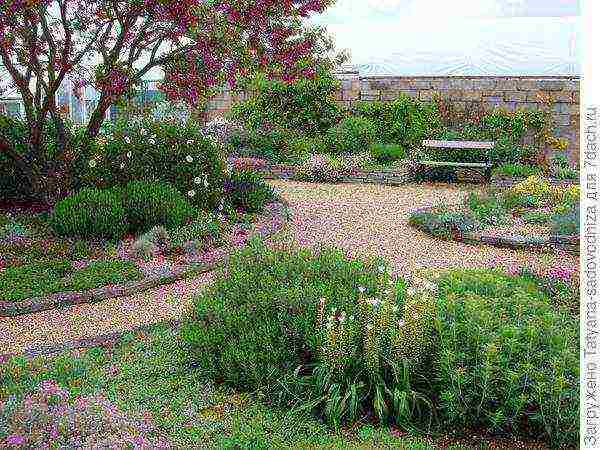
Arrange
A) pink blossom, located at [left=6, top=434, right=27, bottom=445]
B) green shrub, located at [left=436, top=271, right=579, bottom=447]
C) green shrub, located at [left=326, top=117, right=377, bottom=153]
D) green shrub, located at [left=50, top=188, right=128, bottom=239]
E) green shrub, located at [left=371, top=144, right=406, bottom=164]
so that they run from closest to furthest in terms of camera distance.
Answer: pink blossom, located at [left=6, top=434, right=27, bottom=445]
green shrub, located at [left=436, top=271, right=579, bottom=447]
green shrub, located at [left=50, top=188, right=128, bottom=239]
green shrub, located at [left=371, top=144, right=406, bottom=164]
green shrub, located at [left=326, top=117, right=377, bottom=153]

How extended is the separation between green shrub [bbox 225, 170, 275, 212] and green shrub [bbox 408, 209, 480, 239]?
192cm

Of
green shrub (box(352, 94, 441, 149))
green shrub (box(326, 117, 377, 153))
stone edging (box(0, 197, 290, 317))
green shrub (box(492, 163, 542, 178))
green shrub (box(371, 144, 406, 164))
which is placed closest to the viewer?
stone edging (box(0, 197, 290, 317))

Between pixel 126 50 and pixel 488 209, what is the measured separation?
15.8 feet

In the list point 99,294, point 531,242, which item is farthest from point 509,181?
point 99,294

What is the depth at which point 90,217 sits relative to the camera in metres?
7.87

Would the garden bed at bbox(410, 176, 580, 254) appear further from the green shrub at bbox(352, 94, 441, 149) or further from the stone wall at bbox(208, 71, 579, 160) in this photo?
the green shrub at bbox(352, 94, 441, 149)

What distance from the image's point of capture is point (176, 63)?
8969mm

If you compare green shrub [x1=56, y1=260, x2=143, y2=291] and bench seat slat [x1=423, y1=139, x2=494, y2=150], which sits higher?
bench seat slat [x1=423, y1=139, x2=494, y2=150]

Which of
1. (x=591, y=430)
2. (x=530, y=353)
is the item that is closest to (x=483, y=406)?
(x=530, y=353)

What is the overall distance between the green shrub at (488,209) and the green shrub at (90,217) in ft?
13.7

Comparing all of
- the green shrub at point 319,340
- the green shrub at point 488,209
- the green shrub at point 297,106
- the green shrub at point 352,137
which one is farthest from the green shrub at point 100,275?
the green shrub at point 297,106

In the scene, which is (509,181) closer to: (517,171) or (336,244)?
(517,171)

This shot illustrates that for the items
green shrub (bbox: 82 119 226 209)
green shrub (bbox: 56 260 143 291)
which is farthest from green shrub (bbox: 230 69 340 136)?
green shrub (bbox: 56 260 143 291)

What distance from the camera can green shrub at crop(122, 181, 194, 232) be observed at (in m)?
8.17
